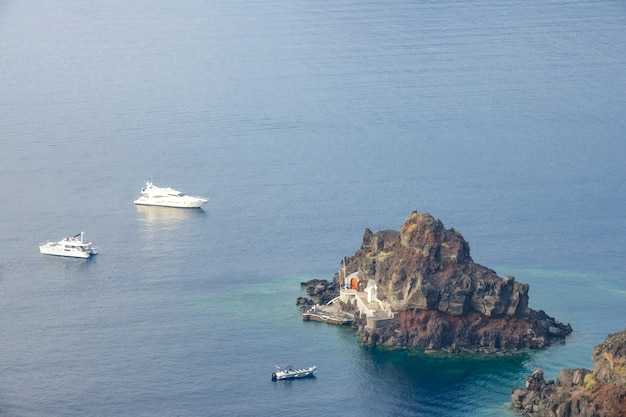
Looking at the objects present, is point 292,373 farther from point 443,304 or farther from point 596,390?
point 596,390

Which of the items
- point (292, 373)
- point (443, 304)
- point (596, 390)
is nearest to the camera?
point (596, 390)

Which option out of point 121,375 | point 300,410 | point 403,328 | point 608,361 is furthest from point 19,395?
point 608,361

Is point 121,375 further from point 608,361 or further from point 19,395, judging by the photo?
point 608,361

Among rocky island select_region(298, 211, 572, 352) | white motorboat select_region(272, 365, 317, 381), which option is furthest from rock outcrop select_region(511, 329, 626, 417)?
→ white motorboat select_region(272, 365, 317, 381)

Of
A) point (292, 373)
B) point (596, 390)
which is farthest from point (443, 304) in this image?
point (596, 390)

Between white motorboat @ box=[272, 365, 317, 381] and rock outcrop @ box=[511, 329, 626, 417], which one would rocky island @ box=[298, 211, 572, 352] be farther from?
rock outcrop @ box=[511, 329, 626, 417]
